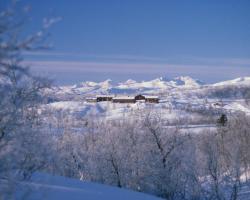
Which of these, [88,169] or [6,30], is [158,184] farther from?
[6,30]

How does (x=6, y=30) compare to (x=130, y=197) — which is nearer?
(x=6, y=30)

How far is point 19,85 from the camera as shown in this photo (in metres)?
7.35

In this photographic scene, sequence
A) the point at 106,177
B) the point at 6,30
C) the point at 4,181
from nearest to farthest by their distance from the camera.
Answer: the point at 6,30 < the point at 4,181 < the point at 106,177

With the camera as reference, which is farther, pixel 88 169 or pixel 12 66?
pixel 88 169

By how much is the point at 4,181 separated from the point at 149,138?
1882 cm

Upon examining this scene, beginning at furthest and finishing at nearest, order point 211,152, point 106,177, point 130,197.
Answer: point 106,177, point 211,152, point 130,197

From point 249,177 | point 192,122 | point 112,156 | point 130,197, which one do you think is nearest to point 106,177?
point 112,156

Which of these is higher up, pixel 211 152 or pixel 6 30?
pixel 6 30

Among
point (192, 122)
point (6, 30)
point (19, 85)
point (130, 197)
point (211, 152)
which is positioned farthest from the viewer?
point (192, 122)

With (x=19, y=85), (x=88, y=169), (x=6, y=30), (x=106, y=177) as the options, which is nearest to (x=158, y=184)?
(x=106, y=177)

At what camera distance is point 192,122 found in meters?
84.2

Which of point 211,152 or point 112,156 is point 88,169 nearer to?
point 112,156

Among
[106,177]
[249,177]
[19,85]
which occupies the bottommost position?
[249,177]

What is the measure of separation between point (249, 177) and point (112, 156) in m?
20.4
